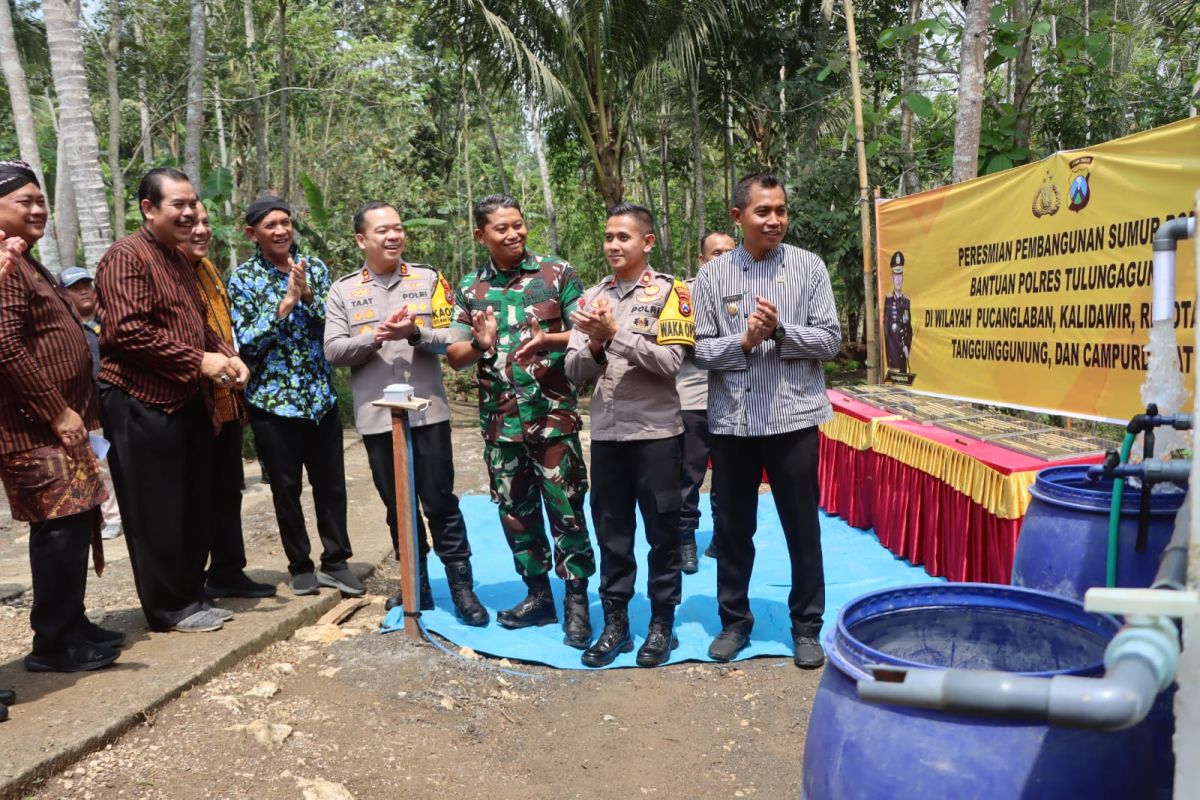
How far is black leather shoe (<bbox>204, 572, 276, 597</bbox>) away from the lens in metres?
4.06

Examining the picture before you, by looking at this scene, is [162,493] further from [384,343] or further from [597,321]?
[597,321]

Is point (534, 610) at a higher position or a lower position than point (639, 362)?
lower

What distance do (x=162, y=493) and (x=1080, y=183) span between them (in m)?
4.12

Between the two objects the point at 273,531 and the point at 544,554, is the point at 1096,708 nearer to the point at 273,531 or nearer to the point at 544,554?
the point at 544,554

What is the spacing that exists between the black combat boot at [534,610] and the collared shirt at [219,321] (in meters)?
1.44

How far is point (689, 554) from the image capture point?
15.8 feet

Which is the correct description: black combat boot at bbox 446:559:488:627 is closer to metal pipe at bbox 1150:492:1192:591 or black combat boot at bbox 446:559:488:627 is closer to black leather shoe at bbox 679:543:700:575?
black leather shoe at bbox 679:543:700:575

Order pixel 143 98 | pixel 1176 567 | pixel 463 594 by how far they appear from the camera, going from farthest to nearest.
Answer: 1. pixel 143 98
2. pixel 463 594
3. pixel 1176 567

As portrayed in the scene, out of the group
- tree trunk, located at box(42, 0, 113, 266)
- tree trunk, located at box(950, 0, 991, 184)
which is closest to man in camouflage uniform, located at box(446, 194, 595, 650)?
tree trunk, located at box(950, 0, 991, 184)

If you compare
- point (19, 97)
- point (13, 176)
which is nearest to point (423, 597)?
point (13, 176)

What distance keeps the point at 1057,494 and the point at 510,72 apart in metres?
9.20

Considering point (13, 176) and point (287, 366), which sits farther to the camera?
point (287, 366)

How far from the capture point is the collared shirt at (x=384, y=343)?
12.6 ft

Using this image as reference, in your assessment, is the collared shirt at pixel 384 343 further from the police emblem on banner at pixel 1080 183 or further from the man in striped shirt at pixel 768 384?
the police emblem on banner at pixel 1080 183
